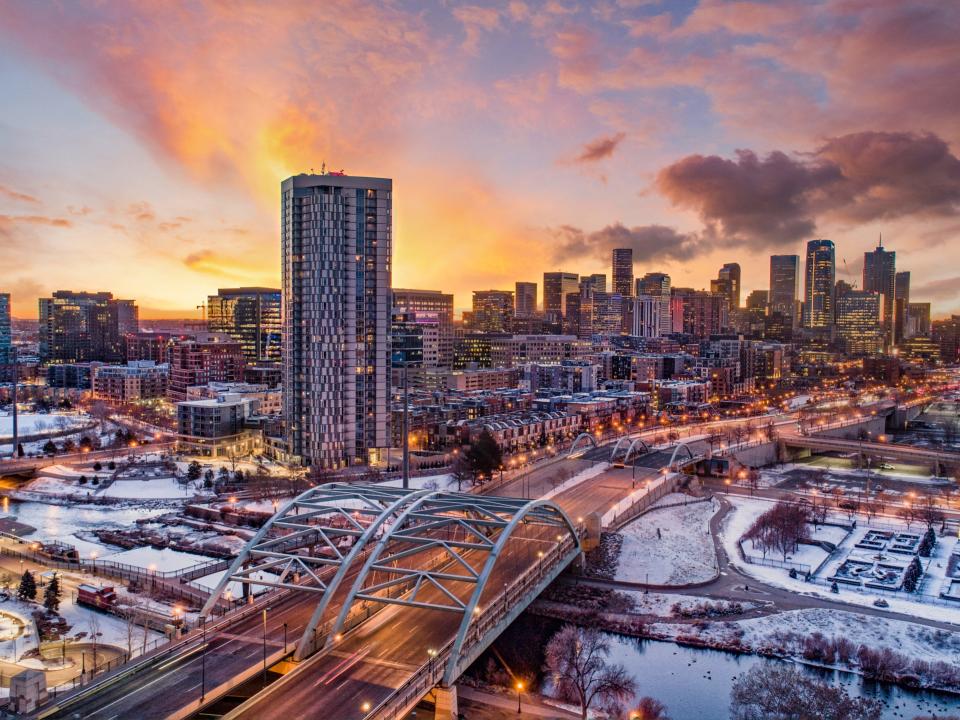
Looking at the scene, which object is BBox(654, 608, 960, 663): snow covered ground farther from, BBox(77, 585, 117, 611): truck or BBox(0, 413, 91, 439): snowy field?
BBox(0, 413, 91, 439): snowy field

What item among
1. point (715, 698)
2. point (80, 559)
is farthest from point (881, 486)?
point (80, 559)

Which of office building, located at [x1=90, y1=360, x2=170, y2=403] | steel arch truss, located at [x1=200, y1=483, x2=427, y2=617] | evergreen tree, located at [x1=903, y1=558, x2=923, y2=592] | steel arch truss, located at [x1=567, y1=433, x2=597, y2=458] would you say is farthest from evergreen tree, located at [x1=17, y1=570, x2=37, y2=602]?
office building, located at [x1=90, y1=360, x2=170, y2=403]

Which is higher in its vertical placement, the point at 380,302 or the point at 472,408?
the point at 380,302

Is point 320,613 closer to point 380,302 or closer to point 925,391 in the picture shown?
point 380,302

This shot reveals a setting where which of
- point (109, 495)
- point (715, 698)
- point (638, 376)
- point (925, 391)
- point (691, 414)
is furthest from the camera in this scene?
point (925, 391)

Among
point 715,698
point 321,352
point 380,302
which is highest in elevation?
point 380,302

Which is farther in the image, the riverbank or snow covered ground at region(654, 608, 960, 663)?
snow covered ground at region(654, 608, 960, 663)

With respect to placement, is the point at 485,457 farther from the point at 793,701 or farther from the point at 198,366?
the point at 198,366

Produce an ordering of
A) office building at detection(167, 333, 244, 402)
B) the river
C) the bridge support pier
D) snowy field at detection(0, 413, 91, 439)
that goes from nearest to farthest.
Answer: the bridge support pier, the river, snowy field at detection(0, 413, 91, 439), office building at detection(167, 333, 244, 402)

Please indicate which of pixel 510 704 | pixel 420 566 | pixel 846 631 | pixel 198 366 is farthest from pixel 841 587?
pixel 198 366
